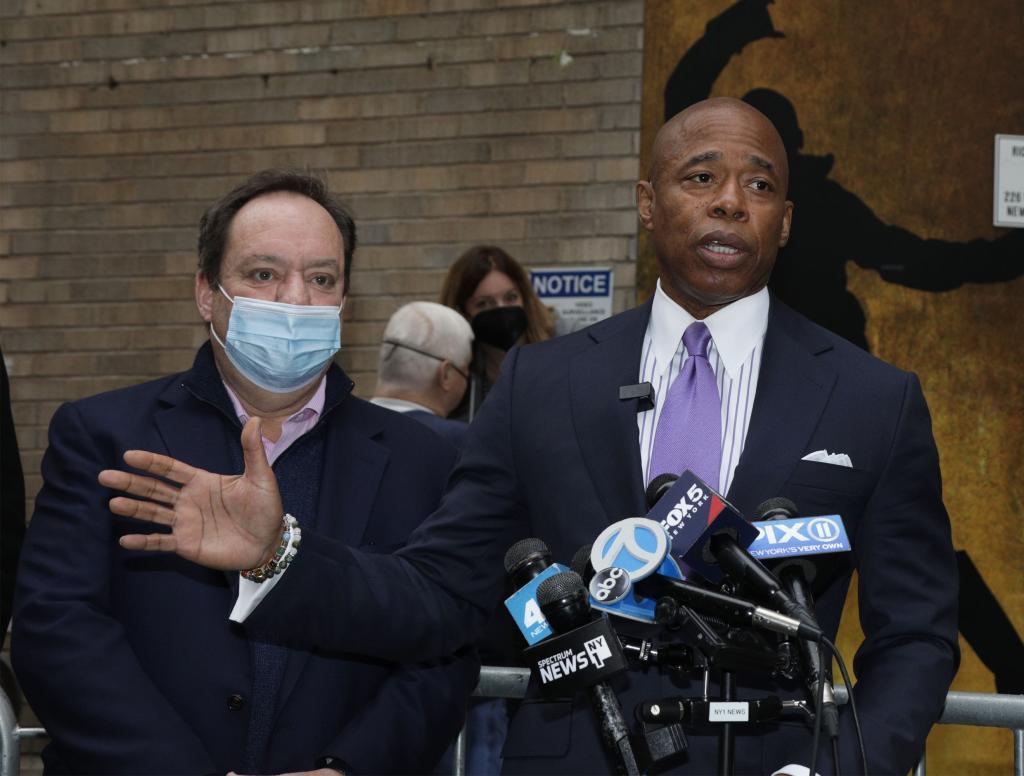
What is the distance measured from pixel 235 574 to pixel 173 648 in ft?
0.65

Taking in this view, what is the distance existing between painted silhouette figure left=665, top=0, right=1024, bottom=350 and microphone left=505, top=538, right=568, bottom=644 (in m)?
3.95

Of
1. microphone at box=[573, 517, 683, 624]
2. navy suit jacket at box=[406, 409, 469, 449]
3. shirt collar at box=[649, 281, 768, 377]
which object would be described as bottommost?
navy suit jacket at box=[406, 409, 469, 449]

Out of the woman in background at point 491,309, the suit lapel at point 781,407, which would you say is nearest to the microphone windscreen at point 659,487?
the suit lapel at point 781,407

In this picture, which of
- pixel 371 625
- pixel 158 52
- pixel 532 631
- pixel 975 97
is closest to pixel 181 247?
pixel 158 52

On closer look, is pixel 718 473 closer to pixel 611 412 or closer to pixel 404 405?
pixel 611 412

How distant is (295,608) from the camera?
2.38 meters

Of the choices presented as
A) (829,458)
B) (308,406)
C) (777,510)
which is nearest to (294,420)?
(308,406)

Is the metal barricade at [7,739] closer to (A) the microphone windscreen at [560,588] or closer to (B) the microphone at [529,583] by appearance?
(B) the microphone at [529,583]

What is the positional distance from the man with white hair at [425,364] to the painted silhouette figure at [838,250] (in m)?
1.71

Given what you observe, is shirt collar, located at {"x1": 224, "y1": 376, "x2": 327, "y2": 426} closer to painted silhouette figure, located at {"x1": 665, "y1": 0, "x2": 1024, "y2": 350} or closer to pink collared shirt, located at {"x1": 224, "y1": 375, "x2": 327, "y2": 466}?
pink collared shirt, located at {"x1": 224, "y1": 375, "x2": 327, "y2": 466}

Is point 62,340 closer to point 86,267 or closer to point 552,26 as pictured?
point 86,267

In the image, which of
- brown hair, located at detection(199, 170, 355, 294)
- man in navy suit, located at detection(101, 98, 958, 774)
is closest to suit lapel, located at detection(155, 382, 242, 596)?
brown hair, located at detection(199, 170, 355, 294)

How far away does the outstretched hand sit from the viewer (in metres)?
2.29

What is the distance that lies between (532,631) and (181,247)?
209 inches
